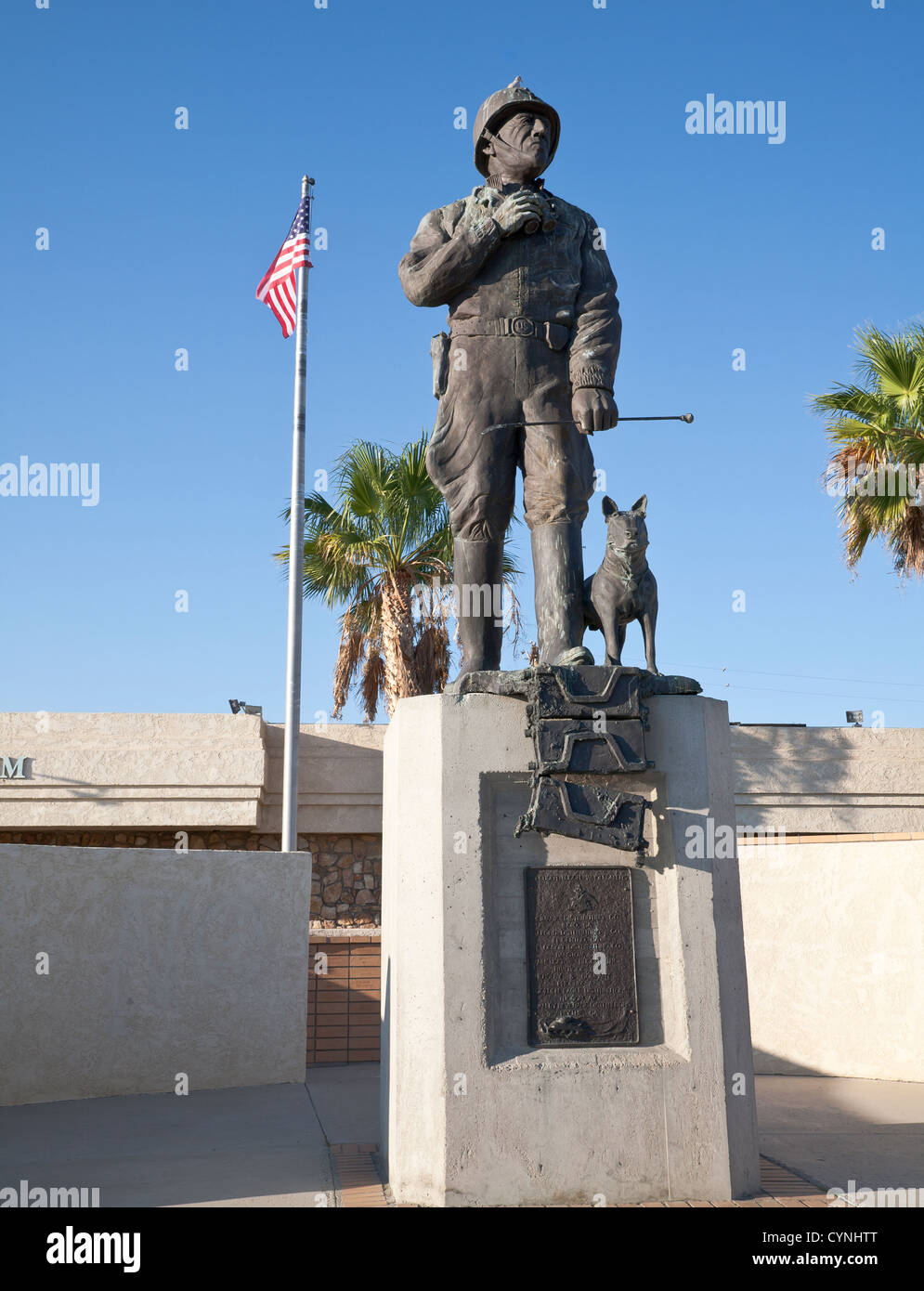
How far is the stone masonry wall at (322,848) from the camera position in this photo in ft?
50.4

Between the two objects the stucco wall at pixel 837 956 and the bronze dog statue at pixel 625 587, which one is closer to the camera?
the bronze dog statue at pixel 625 587

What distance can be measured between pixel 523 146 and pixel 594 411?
140cm

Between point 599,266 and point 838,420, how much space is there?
866 centimetres

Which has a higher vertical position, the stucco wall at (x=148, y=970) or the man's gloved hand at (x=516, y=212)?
the man's gloved hand at (x=516, y=212)

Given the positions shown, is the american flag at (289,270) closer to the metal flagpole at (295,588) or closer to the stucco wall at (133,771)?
the metal flagpole at (295,588)

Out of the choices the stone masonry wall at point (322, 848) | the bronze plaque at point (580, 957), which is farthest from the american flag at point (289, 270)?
the bronze plaque at point (580, 957)

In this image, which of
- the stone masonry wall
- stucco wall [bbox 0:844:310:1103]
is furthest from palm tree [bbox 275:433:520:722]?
stucco wall [bbox 0:844:310:1103]

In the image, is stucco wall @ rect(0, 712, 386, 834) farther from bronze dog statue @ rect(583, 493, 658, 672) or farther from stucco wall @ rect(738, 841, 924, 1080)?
bronze dog statue @ rect(583, 493, 658, 672)

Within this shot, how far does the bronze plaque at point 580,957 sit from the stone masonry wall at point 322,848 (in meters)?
11.4

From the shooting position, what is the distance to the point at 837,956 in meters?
8.81

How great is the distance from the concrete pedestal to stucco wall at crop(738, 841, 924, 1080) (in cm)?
425

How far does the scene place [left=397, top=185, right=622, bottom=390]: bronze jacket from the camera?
208 inches

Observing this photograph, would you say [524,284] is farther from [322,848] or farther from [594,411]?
[322,848]
